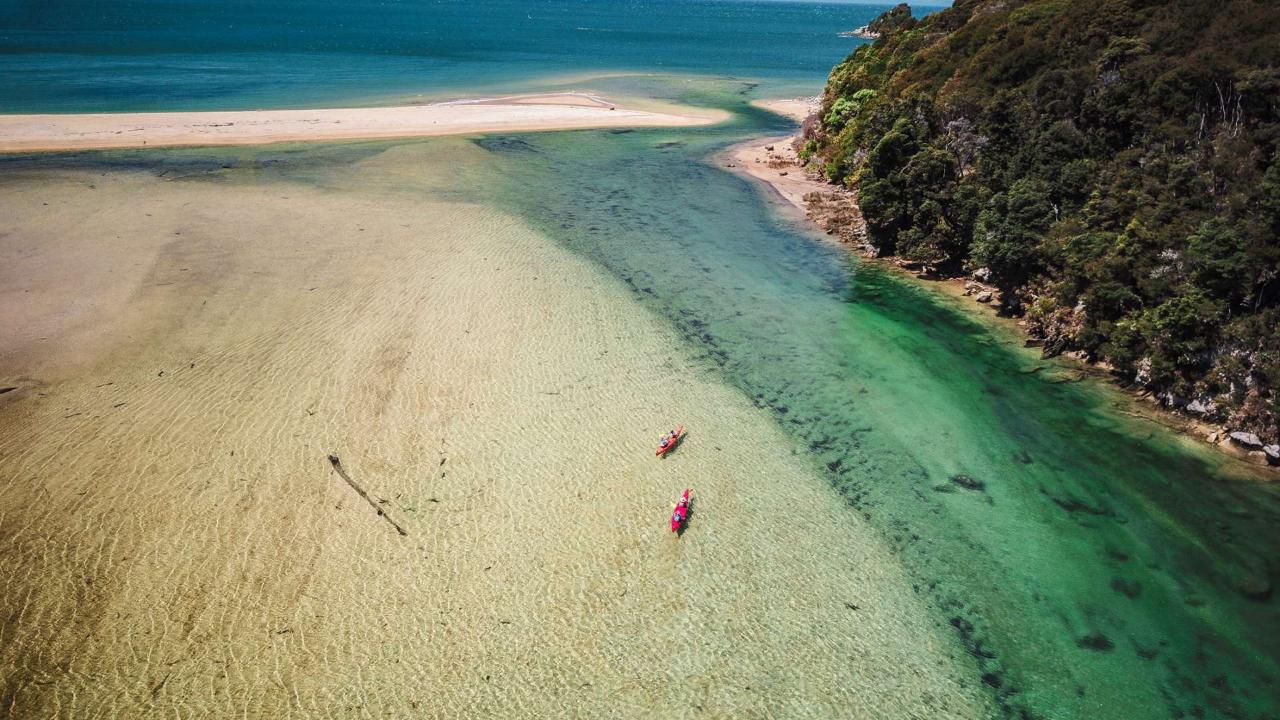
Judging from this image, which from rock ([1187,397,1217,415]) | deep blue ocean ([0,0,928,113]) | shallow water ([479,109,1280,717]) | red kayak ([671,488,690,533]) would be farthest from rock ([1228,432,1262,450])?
deep blue ocean ([0,0,928,113])

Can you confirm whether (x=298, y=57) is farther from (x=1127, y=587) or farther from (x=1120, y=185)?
(x=1127, y=587)

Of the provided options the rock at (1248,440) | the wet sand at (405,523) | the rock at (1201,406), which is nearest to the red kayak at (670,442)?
the wet sand at (405,523)

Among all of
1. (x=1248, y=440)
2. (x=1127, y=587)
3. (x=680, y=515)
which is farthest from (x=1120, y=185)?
(x=680, y=515)

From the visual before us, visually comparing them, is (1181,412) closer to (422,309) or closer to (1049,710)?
(1049,710)

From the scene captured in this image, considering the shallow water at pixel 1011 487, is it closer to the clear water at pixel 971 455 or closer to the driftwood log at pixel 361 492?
the clear water at pixel 971 455

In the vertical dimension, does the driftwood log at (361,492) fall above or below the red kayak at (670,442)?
below

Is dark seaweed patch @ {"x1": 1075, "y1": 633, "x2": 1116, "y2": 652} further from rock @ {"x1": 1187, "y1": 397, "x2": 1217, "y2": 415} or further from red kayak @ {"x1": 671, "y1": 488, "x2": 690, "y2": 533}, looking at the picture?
rock @ {"x1": 1187, "y1": 397, "x2": 1217, "y2": 415}

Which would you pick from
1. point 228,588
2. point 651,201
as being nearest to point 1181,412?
point 228,588
